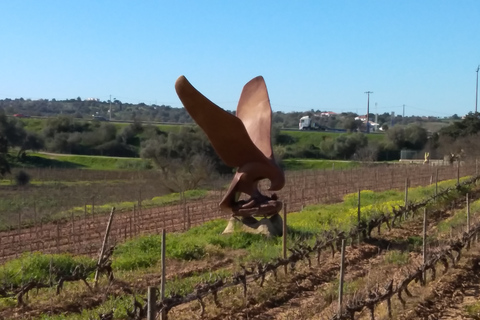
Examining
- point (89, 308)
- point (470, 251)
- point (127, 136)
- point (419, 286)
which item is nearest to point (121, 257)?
point (89, 308)

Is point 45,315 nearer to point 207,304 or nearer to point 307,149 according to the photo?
point 207,304

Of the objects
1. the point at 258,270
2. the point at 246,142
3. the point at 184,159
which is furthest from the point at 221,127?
the point at 184,159

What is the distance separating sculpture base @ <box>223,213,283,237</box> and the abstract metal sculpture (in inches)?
5.8

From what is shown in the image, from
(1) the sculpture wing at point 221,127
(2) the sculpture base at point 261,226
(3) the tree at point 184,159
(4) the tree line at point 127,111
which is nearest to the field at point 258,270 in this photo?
(2) the sculpture base at point 261,226

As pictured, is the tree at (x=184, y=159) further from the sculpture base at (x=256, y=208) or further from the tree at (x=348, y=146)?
the sculpture base at (x=256, y=208)

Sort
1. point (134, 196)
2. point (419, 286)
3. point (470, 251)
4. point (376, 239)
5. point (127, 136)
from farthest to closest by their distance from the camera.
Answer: point (127, 136) → point (134, 196) → point (376, 239) → point (470, 251) → point (419, 286)

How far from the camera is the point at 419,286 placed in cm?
999

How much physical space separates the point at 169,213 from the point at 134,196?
8672 mm

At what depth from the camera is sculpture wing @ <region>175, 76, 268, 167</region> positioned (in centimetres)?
1289

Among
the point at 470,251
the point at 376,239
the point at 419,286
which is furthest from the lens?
the point at 376,239

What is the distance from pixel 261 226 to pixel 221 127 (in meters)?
2.41

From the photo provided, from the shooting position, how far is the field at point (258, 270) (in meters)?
8.65

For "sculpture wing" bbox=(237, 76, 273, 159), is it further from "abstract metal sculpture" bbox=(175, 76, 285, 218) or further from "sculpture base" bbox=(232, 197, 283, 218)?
"sculpture base" bbox=(232, 197, 283, 218)

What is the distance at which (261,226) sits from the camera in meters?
14.6
